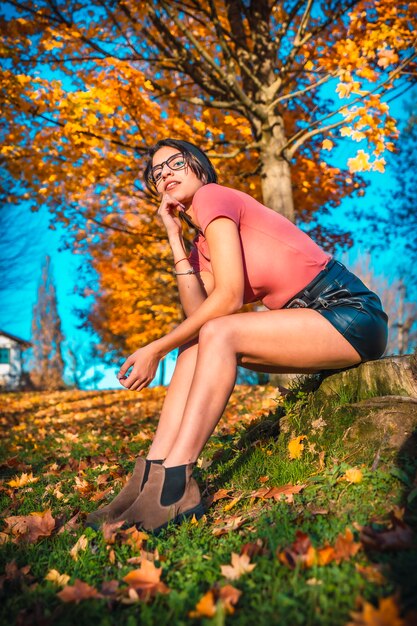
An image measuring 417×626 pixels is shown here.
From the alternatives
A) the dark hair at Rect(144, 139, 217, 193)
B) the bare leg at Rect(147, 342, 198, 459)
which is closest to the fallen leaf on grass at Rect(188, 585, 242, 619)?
the bare leg at Rect(147, 342, 198, 459)

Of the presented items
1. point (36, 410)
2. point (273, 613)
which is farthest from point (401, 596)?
point (36, 410)

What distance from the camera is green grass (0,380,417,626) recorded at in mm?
1400

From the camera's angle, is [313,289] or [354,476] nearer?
[354,476]

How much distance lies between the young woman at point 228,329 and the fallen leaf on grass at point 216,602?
691 millimetres

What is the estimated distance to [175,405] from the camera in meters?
2.48

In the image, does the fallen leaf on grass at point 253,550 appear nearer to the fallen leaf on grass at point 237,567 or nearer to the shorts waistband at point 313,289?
the fallen leaf on grass at point 237,567

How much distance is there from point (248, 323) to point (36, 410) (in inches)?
332

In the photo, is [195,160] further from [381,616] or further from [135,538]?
[381,616]

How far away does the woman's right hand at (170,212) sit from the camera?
285cm

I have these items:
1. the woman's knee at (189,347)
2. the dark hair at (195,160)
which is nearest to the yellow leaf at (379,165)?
the dark hair at (195,160)

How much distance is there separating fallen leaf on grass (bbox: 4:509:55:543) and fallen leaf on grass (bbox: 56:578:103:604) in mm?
767

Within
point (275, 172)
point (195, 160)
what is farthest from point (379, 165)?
point (195, 160)

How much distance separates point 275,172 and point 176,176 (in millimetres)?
4319

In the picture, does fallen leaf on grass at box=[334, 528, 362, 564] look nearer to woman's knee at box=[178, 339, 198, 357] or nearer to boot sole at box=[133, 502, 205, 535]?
boot sole at box=[133, 502, 205, 535]
